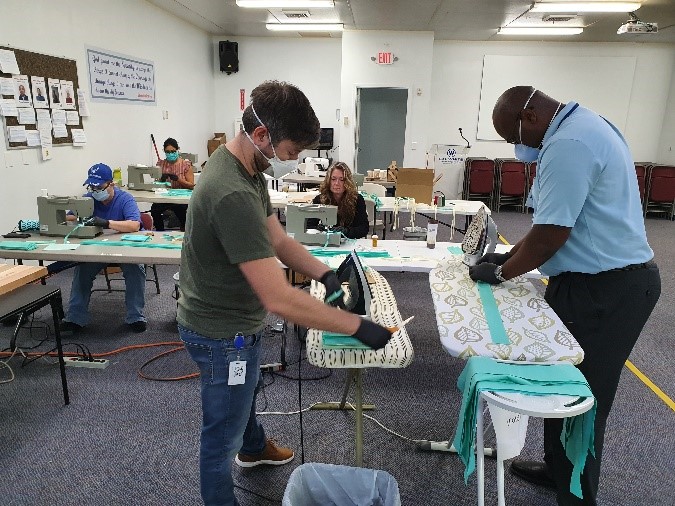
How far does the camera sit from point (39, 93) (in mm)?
4297

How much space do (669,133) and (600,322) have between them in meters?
8.85

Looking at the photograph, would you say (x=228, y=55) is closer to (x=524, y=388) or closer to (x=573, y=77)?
(x=573, y=77)

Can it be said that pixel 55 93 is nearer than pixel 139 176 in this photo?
Yes

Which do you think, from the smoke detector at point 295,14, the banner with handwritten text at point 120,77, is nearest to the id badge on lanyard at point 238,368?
the banner with handwritten text at point 120,77

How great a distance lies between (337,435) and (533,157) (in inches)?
63.6

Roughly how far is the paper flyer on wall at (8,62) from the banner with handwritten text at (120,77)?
1.12m

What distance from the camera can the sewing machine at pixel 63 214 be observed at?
3156mm

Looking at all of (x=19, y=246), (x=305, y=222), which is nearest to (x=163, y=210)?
(x=19, y=246)

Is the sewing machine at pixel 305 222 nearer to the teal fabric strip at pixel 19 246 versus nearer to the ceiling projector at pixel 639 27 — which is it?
the teal fabric strip at pixel 19 246

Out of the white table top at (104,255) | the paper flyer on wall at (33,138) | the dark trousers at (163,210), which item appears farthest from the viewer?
the dark trousers at (163,210)

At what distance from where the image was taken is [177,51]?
7160mm

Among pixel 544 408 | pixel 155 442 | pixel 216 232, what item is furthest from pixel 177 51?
pixel 544 408

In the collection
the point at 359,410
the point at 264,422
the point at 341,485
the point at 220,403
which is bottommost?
the point at 264,422

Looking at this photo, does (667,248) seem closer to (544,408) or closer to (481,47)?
(481,47)
